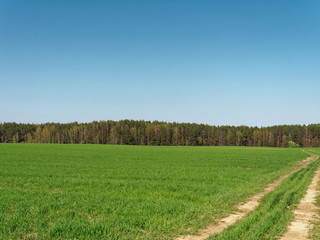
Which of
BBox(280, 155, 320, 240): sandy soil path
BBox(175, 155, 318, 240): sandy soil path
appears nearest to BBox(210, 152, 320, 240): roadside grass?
BBox(280, 155, 320, 240): sandy soil path

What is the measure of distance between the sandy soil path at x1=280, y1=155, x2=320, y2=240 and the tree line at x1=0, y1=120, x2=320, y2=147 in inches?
5495

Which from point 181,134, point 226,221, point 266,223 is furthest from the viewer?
point 181,134

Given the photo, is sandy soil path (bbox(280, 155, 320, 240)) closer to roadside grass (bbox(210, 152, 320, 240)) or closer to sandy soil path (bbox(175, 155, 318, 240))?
roadside grass (bbox(210, 152, 320, 240))

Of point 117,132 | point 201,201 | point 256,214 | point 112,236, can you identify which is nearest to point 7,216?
point 112,236

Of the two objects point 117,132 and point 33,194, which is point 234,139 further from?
point 33,194

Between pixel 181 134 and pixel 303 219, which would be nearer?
pixel 303 219

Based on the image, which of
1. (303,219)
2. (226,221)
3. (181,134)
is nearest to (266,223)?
(226,221)

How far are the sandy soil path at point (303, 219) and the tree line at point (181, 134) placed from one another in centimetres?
13957

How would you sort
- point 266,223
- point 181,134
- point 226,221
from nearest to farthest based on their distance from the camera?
point 266,223 → point 226,221 → point 181,134

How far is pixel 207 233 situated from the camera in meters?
8.20

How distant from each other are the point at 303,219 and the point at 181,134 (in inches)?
5876

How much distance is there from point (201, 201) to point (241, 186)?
17.3 feet

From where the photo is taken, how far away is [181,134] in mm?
158500

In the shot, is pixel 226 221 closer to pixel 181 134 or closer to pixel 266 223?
pixel 266 223
